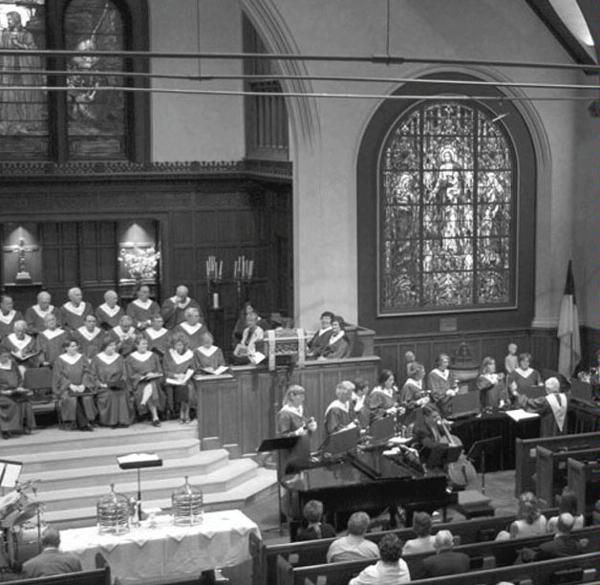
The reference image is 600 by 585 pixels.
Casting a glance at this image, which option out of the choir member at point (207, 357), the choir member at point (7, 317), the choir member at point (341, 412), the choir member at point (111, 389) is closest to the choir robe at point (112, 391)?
the choir member at point (111, 389)

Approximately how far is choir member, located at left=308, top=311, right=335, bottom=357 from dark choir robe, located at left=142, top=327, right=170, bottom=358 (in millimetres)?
2401

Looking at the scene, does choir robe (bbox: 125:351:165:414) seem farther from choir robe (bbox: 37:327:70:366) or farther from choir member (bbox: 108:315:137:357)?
choir robe (bbox: 37:327:70:366)

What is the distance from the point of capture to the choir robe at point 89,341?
18266mm

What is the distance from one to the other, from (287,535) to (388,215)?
752 cm

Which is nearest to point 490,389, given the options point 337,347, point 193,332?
point 337,347

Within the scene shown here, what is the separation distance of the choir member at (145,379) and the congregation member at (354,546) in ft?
21.1

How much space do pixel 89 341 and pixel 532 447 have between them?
23.4ft

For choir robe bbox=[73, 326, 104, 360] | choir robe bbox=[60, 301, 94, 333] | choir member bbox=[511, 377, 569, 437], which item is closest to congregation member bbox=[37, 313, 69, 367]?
choir robe bbox=[73, 326, 104, 360]

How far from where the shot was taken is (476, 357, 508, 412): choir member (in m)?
18.6

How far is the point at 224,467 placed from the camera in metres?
17.2

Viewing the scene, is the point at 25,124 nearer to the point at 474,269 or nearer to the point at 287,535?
the point at 474,269

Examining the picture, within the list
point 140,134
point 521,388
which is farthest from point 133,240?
point 521,388

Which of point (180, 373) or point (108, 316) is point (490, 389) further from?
point (108, 316)

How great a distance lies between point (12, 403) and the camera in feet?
55.1
